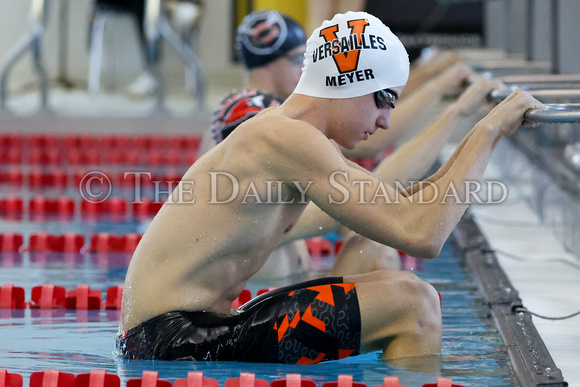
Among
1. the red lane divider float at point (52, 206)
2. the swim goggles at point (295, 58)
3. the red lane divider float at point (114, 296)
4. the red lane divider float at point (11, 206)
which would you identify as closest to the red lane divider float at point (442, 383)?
the red lane divider float at point (114, 296)

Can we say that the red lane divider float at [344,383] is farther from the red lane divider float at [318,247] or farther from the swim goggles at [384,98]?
the red lane divider float at [318,247]

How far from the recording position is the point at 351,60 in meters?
2.51

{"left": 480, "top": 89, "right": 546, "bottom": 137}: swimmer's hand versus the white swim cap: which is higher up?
the white swim cap

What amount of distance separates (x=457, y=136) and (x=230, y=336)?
605 cm

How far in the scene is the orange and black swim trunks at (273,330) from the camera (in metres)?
2.53

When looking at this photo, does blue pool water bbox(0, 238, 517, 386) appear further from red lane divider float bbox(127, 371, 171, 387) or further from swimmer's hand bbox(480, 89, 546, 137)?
swimmer's hand bbox(480, 89, 546, 137)

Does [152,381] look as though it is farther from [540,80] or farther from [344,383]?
[540,80]

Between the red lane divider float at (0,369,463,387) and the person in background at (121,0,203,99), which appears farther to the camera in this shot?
the person in background at (121,0,203,99)

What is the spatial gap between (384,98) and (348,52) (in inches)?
6.3

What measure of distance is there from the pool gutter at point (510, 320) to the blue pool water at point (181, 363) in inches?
1.5

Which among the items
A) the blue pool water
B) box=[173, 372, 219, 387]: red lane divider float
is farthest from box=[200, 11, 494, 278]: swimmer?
box=[173, 372, 219, 387]: red lane divider float

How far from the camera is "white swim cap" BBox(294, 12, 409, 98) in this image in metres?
2.51

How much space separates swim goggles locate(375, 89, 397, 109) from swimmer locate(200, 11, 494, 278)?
2.65 feet

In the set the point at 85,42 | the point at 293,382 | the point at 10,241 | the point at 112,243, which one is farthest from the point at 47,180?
the point at 85,42
